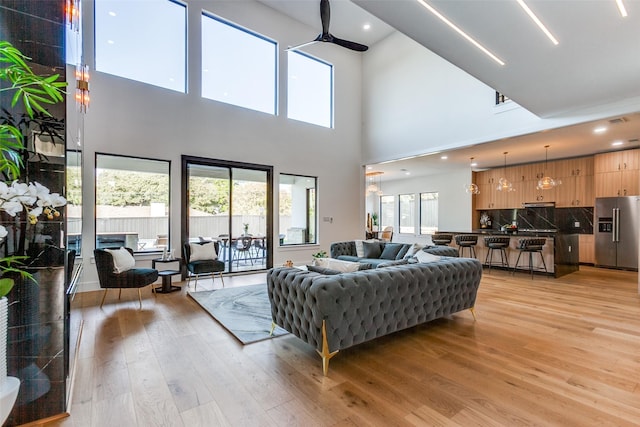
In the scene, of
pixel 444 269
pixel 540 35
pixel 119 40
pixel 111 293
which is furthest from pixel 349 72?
pixel 111 293

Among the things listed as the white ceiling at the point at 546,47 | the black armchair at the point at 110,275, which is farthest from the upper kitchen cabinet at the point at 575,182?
the black armchair at the point at 110,275

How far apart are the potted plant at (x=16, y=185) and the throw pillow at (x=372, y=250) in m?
5.38

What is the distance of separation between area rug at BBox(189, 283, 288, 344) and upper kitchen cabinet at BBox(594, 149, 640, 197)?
8534 mm

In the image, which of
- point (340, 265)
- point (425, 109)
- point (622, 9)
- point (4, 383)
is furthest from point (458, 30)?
point (425, 109)

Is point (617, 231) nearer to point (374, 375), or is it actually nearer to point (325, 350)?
point (374, 375)

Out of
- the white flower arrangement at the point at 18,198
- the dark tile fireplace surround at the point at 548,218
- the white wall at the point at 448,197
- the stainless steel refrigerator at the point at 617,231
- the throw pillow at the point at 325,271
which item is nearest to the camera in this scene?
the white flower arrangement at the point at 18,198

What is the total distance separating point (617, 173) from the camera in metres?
7.33

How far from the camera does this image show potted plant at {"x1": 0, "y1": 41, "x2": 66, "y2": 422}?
1435 mm

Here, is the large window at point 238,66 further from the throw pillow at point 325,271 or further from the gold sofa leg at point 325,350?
the gold sofa leg at point 325,350

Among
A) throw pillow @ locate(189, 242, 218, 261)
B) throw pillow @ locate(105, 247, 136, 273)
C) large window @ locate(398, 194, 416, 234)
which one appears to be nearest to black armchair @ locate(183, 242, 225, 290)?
throw pillow @ locate(189, 242, 218, 261)

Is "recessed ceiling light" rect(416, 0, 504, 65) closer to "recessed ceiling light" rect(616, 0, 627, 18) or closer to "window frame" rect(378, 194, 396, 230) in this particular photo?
"recessed ceiling light" rect(616, 0, 627, 18)

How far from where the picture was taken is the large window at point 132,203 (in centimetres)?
541

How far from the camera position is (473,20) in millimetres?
2807

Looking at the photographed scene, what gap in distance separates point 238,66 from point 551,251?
8043mm
